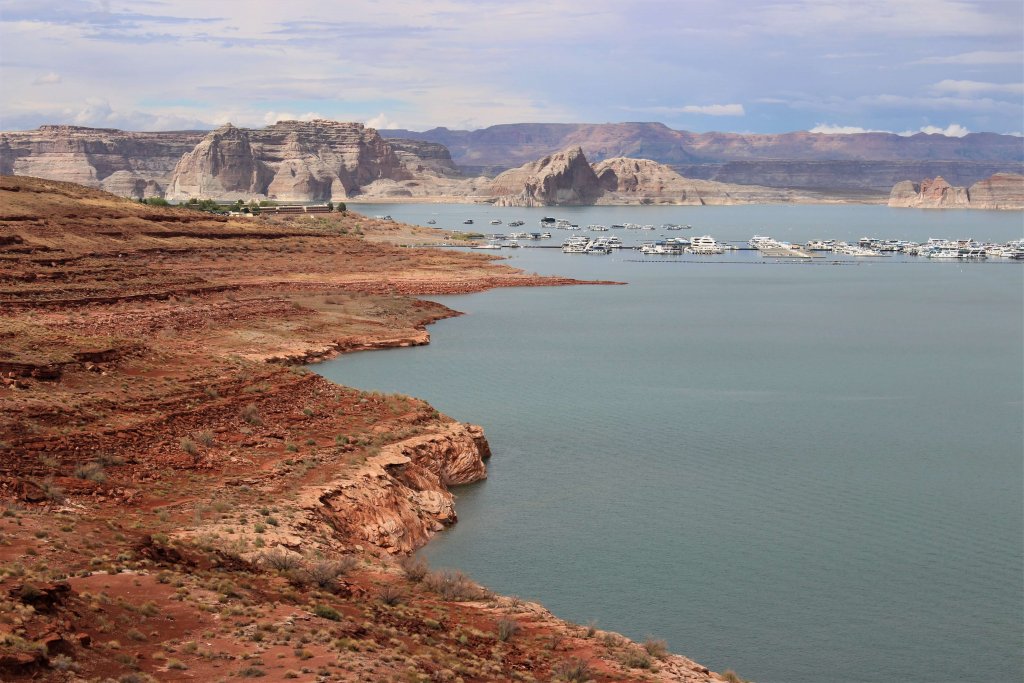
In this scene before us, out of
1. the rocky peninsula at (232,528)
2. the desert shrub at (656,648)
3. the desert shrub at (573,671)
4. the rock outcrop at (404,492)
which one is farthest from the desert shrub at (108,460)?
the desert shrub at (656,648)

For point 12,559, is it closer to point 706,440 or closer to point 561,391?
point 706,440

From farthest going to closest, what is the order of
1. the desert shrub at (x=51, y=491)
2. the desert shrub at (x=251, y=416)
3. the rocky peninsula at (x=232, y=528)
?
the desert shrub at (x=251, y=416) → the desert shrub at (x=51, y=491) → the rocky peninsula at (x=232, y=528)

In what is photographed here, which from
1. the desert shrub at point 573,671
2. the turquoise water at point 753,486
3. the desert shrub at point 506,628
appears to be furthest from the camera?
the turquoise water at point 753,486

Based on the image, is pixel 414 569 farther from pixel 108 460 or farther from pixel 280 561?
pixel 108 460

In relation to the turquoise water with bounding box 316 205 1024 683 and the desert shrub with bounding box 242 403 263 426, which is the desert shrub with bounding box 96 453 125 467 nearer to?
the desert shrub with bounding box 242 403 263 426

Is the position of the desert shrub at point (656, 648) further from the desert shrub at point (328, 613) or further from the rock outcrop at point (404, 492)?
the rock outcrop at point (404, 492)

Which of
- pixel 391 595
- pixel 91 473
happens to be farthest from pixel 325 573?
pixel 91 473

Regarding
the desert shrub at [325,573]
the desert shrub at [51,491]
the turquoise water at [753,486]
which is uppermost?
the desert shrub at [51,491]

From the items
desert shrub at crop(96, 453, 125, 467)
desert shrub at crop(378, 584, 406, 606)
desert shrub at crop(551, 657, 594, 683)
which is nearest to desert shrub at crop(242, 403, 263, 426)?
desert shrub at crop(96, 453, 125, 467)
